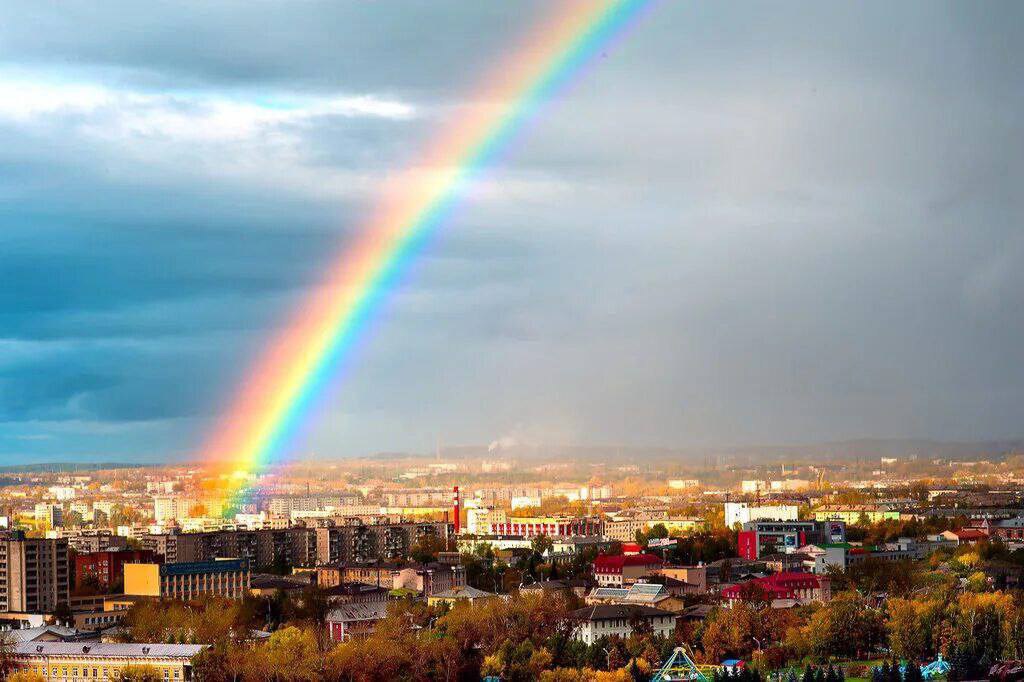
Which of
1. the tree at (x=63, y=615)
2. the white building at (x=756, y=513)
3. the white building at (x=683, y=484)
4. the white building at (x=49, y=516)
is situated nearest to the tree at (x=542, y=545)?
the white building at (x=756, y=513)

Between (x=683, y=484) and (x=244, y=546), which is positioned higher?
(x=683, y=484)

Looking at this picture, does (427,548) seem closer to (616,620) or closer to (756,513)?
(756,513)

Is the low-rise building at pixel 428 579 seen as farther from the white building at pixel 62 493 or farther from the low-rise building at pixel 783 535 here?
the white building at pixel 62 493

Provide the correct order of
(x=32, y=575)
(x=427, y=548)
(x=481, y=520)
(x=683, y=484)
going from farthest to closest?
(x=683, y=484), (x=481, y=520), (x=427, y=548), (x=32, y=575)

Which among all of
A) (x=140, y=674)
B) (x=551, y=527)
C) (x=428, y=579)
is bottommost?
(x=140, y=674)

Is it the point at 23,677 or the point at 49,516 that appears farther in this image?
the point at 49,516

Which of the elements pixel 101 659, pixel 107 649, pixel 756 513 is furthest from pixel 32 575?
pixel 756 513
